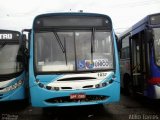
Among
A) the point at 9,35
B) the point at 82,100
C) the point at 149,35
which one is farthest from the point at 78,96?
the point at 9,35

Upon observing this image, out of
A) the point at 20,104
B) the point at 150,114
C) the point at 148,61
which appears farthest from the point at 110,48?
the point at 20,104

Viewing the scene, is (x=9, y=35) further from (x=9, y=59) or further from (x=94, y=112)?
(x=94, y=112)

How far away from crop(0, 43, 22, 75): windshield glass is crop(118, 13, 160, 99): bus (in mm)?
3582

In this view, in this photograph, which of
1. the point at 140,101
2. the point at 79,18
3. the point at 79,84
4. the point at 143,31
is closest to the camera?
the point at 79,84

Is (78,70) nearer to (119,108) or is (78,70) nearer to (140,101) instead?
(119,108)

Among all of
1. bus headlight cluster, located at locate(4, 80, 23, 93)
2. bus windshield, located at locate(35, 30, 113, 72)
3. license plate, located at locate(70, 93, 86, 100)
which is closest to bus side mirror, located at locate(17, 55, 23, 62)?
bus headlight cluster, located at locate(4, 80, 23, 93)

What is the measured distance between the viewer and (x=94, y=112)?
11.0m

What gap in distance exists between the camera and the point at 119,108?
11.5 metres

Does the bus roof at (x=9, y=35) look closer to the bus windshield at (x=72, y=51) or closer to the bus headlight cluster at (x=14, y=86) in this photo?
the bus headlight cluster at (x=14, y=86)

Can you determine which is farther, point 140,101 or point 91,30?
point 140,101

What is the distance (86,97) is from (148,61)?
2.37 meters

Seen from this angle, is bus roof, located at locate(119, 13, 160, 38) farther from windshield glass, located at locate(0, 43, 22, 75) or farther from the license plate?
windshield glass, located at locate(0, 43, 22, 75)

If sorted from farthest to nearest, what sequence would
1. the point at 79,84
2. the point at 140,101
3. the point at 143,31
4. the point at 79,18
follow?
the point at 140,101, the point at 143,31, the point at 79,18, the point at 79,84

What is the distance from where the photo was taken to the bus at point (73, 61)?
9.20 meters
